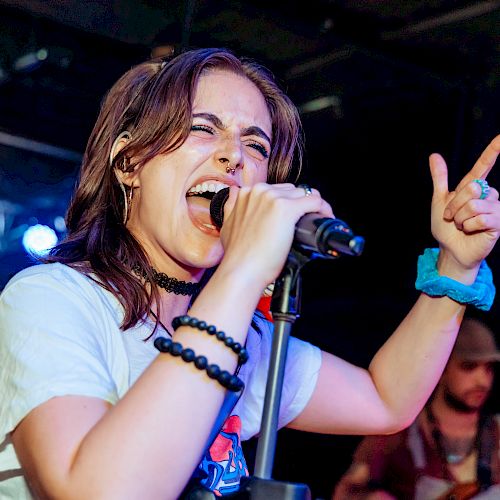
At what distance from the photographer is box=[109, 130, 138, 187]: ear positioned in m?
1.58

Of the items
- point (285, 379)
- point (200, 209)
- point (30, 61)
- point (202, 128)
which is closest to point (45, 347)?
point (200, 209)

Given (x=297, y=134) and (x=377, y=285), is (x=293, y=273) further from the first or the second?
(x=377, y=285)

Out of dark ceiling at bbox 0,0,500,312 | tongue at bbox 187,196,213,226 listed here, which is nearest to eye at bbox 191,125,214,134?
tongue at bbox 187,196,213,226

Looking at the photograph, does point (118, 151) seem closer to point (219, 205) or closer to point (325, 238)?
point (219, 205)

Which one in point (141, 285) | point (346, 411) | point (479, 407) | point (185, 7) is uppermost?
point (185, 7)

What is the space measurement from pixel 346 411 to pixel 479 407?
1.34m

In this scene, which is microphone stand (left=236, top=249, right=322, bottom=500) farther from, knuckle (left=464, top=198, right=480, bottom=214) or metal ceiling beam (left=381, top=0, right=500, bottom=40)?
metal ceiling beam (left=381, top=0, right=500, bottom=40)

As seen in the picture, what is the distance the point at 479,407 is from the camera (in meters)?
2.92

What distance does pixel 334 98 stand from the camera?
11.6ft

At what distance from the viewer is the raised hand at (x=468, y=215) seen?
1.47 meters

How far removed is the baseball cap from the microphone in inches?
81.3

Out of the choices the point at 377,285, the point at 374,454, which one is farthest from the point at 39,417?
the point at 377,285

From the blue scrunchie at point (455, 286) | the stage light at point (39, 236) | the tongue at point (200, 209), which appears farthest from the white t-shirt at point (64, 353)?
the stage light at point (39, 236)

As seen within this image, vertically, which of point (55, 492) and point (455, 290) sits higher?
point (455, 290)
